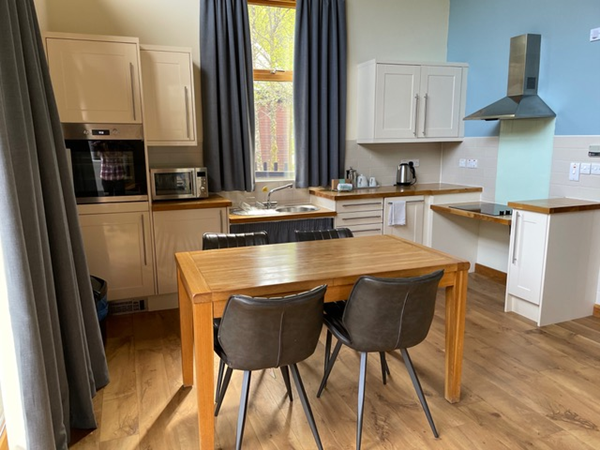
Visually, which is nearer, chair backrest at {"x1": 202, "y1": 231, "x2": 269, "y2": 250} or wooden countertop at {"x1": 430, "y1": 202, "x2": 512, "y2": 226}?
chair backrest at {"x1": 202, "y1": 231, "x2": 269, "y2": 250}

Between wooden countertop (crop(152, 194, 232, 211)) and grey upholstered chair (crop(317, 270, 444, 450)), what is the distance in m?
1.93

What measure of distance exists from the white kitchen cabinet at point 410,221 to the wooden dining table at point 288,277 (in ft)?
5.40

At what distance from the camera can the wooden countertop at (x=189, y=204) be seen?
354 centimetres

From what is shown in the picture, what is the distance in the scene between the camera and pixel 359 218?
4.29 m

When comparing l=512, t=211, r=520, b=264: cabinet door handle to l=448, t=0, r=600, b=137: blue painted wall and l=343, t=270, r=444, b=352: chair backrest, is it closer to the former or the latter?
l=448, t=0, r=600, b=137: blue painted wall

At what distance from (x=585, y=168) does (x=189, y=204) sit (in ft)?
10.5

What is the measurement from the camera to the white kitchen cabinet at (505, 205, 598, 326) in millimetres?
3295

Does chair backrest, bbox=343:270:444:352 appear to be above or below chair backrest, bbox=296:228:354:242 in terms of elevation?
below

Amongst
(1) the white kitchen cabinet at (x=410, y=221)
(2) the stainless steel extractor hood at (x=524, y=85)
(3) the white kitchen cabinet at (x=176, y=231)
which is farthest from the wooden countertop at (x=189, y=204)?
(2) the stainless steel extractor hood at (x=524, y=85)

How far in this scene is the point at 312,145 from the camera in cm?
447

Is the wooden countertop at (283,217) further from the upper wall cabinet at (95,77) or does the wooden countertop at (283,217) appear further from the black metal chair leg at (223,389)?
the black metal chair leg at (223,389)

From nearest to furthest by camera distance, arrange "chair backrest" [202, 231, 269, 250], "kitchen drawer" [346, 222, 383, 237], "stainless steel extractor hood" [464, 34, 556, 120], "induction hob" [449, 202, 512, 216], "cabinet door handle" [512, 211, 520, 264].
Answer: "chair backrest" [202, 231, 269, 250], "cabinet door handle" [512, 211, 520, 264], "stainless steel extractor hood" [464, 34, 556, 120], "induction hob" [449, 202, 512, 216], "kitchen drawer" [346, 222, 383, 237]

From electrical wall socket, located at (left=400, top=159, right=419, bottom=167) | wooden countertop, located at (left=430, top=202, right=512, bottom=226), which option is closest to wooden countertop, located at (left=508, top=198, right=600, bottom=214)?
wooden countertop, located at (left=430, top=202, right=512, bottom=226)

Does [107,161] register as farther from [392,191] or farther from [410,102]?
[410,102]
